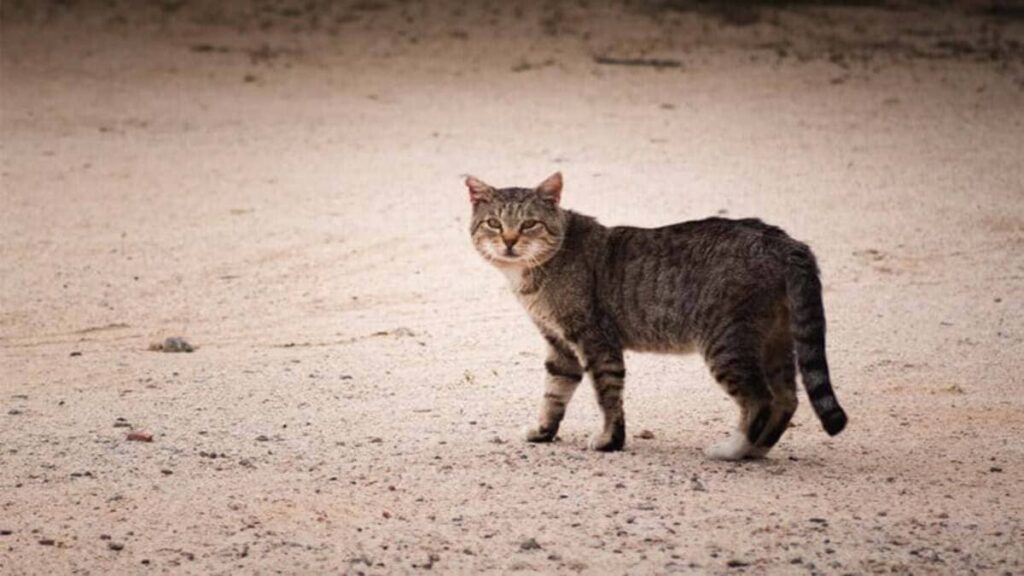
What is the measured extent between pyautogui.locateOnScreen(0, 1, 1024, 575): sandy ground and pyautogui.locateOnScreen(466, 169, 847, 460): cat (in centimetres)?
25

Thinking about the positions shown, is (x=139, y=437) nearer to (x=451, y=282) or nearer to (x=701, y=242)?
(x=701, y=242)

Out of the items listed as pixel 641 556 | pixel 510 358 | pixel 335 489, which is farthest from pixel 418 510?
pixel 510 358

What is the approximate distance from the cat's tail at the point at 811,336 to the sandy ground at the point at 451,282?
29 centimetres

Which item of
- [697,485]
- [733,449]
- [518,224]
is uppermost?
[518,224]

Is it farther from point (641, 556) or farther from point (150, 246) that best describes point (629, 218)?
point (641, 556)

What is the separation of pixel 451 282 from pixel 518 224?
283 cm

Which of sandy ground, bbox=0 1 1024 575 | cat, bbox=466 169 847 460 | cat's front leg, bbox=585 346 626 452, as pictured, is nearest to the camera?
sandy ground, bbox=0 1 1024 575

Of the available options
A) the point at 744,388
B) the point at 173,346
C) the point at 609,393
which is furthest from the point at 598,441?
the point at 173,346

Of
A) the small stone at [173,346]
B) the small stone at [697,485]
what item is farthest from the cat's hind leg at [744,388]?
the small stone at [173,346]

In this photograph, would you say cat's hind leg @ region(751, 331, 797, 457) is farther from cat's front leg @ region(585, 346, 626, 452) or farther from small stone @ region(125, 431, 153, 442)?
small stone @ region(125, 431, 153, 442)

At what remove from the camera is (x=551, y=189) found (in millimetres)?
6758

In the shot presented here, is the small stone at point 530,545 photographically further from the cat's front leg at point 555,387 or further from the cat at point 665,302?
the cat's front leg at point 555,387

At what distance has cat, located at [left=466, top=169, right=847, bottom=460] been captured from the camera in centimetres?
599

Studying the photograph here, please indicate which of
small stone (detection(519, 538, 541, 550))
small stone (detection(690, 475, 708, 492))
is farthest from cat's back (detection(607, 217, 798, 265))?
small stone (detection(519, 538, 541, 550))
